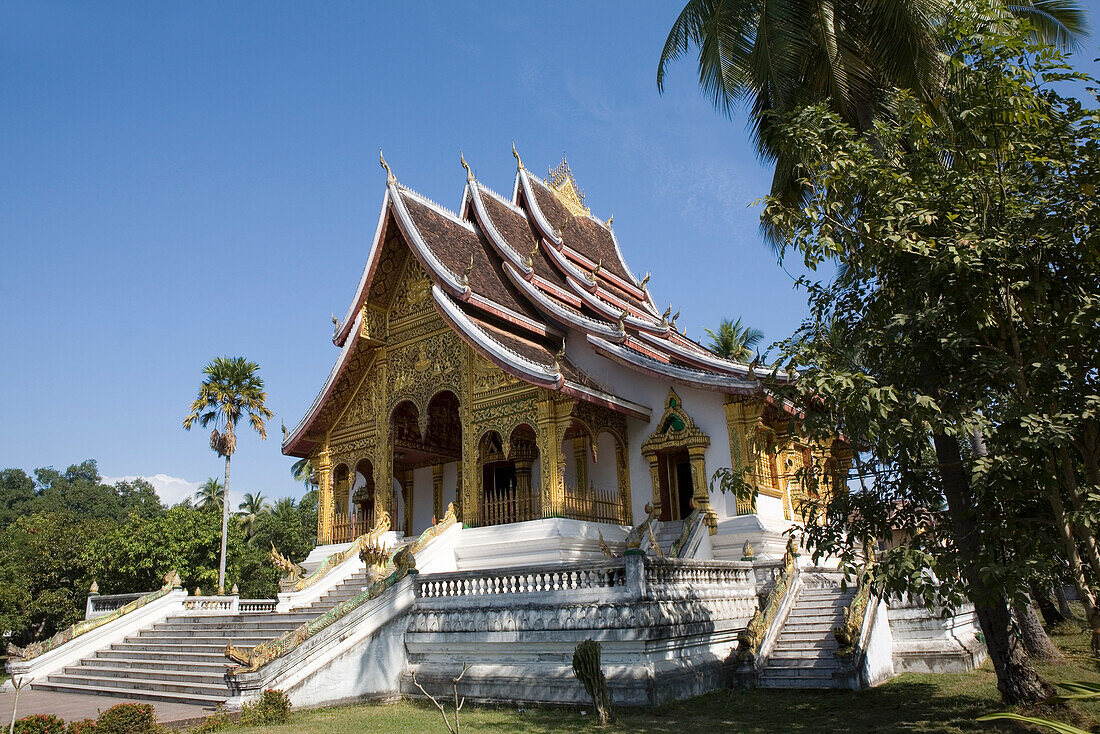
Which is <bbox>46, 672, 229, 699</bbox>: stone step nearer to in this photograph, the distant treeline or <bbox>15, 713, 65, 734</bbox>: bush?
<bbox>15, 713, 65, 734</bbox>: bush

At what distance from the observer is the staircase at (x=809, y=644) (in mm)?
9164

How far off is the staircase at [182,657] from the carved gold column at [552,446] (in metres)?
3.47

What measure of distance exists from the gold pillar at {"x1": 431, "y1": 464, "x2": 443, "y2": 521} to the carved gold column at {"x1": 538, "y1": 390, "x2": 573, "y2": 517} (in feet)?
16.1

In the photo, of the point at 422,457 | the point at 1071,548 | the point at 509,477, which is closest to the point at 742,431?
the point at 509,477

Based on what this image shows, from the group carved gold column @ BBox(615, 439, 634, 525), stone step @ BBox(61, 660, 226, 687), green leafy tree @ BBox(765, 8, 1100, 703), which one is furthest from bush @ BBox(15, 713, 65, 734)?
carved gold column @ BBox(615, 439, 634, 525)

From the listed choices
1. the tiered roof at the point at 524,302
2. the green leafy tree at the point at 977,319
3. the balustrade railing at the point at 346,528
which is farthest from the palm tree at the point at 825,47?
the balustrade railing at the point at 346,528

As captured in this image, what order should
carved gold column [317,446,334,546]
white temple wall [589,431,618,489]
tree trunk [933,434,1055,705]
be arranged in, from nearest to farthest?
1. tree trunk [933,434,1055,705]
2. white temple wall [589,431,618,489]
3. carved gold column [317,446,334,546]

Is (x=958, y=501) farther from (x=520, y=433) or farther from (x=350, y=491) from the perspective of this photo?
(x=350, y=491)

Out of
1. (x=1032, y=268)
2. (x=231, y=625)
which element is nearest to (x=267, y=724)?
(x=231, y=625)

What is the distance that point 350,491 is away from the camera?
18.2 meters

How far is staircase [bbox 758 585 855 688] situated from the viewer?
361 inches

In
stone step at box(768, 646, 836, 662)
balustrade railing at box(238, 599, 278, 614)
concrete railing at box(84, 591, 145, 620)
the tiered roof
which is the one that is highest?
the tiered roof

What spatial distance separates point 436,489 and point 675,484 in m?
5.91

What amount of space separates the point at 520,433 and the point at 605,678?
7.40 m
